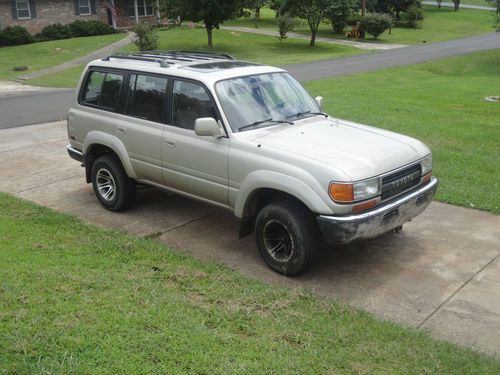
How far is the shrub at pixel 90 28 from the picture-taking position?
1625 inches

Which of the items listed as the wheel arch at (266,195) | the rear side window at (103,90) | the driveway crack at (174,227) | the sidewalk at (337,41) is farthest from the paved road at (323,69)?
the wheel arch at (266,195)

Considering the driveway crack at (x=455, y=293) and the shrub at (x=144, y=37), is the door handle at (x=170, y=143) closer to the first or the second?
the driveway crack at (x=455, y=293)

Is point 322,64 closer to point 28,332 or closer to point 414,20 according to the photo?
point 28,332

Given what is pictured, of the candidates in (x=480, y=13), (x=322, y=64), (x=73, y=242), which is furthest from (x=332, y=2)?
(x=73, y=242)

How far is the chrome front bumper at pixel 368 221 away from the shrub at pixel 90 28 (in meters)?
39.9

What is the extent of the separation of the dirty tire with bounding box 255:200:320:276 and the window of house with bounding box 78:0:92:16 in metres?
41.9

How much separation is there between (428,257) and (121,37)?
3801cm

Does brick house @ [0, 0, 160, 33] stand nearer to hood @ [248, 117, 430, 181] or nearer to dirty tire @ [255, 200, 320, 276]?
hood @ [248, 117, 430, 181]

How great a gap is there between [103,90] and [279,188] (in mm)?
3055

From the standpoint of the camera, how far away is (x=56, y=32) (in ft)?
132

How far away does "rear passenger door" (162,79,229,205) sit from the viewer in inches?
227

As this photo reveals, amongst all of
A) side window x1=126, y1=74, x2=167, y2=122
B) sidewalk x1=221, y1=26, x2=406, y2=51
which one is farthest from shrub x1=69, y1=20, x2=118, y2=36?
side window x1=126, y1=74, x2=167, y2=122

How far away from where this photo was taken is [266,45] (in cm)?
3909

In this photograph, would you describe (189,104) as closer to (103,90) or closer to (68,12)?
(103,90)
